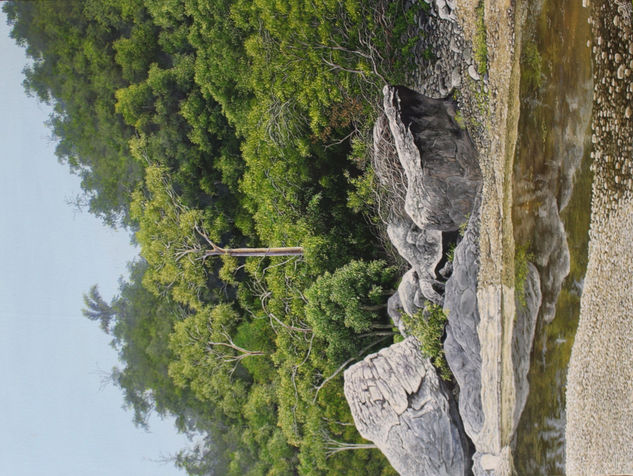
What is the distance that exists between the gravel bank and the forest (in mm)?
3078

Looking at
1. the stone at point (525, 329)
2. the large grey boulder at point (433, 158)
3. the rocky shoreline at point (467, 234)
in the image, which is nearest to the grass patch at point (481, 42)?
the rocky shoreline at point (467, 234)

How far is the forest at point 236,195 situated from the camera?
28.7ft

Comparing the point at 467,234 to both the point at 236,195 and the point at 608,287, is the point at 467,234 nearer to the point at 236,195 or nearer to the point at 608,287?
the point at 608,287

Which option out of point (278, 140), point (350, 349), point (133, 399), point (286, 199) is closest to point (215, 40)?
point (278, 140)

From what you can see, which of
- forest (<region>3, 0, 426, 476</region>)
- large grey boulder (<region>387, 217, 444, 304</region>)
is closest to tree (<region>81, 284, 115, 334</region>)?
forest (<region>3, 0, 426, 476</region>)

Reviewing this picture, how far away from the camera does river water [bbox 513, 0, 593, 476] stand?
603 cm

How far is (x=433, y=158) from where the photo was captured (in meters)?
7.36

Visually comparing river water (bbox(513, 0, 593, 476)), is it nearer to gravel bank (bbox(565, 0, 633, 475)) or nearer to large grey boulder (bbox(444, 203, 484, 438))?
gravel bank (bbox(565, 0, 633, 475))

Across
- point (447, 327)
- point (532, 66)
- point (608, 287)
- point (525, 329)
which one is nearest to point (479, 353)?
point (525, 329)

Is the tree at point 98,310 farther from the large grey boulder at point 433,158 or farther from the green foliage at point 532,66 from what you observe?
the green foliage at point 532,66

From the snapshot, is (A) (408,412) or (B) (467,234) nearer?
(B) (467,234)

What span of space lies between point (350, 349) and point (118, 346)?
4884 mm

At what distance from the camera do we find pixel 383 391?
8203 mm

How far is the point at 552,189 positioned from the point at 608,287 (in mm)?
1319
